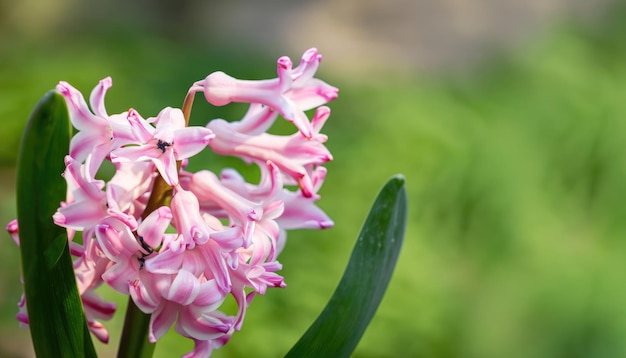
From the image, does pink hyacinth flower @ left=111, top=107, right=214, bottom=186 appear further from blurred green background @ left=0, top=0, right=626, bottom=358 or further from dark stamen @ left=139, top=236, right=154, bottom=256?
blurred green background @ left=0, top=0, right=626, bottom=358

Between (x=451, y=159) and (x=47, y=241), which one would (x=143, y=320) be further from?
(x=451, y=159)

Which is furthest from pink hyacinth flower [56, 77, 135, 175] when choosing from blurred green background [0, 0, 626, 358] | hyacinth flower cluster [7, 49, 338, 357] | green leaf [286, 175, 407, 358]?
blurred green background [0, 0, 626, 358]

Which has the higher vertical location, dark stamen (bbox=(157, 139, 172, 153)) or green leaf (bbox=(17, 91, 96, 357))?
dark stamen (bbox=(157, 139, 172, 153))

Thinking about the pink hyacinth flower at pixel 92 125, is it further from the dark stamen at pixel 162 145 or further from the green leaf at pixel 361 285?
the green leaf at pixel 361 285

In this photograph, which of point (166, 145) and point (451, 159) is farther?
point (451, 159)

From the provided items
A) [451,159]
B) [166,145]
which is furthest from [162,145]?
[451,159]

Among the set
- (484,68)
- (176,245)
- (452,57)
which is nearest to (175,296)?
(176,245)
